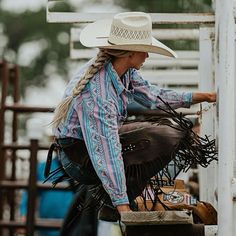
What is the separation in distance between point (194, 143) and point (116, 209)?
450 millimetres

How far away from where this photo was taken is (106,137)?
411 centimetres

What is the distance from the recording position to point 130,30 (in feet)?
14.0

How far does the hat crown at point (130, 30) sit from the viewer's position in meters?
4.25

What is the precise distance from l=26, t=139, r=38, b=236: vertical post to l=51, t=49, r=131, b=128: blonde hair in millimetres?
4626

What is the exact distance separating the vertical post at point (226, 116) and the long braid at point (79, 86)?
494mm

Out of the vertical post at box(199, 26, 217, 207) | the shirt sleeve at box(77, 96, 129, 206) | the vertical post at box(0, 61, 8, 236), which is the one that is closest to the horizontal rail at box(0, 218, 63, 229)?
the vertical post at box(0, 61, 8, 236)

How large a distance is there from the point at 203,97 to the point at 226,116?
59cm

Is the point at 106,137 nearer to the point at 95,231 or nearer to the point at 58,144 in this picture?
the point at 58,144

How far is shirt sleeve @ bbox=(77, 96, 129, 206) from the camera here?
13.5ft

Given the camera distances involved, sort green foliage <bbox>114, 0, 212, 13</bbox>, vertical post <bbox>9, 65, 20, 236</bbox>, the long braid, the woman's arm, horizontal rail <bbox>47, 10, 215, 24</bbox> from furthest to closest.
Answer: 1. green foliage <bbox>114, 0, 212, 13</bbox>
2. vertical post <bbox>9, 65, 20, 236</bbox>
3. horizontal rail <bbox>47, 10, 215, 24</bbox>
4. the woman's arm
5. the long braid

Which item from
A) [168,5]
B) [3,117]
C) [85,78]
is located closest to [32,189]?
[3,117]

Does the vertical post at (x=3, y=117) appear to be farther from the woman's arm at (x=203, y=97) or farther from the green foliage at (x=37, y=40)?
the green foliage at (x=37, y=40)

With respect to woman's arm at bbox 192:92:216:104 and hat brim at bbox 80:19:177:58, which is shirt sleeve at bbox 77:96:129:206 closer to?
hat brim at bbox 80:19:177:58

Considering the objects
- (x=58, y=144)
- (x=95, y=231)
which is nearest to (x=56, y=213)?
(x=95, y=231)
